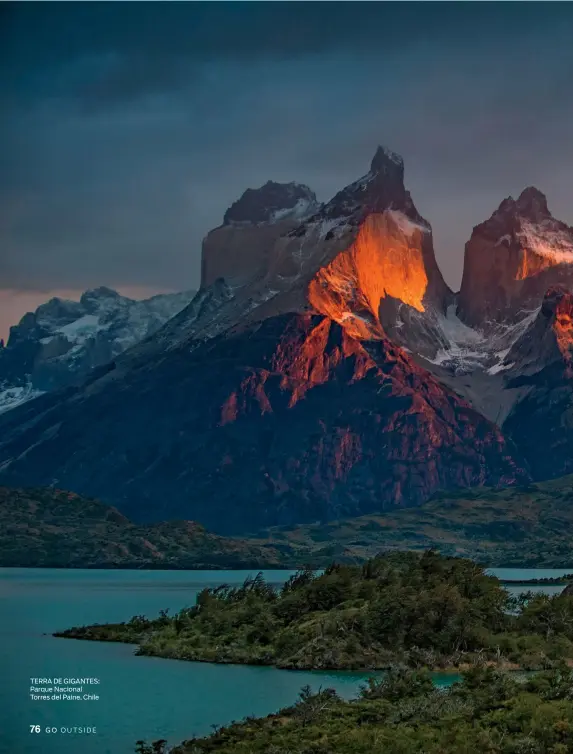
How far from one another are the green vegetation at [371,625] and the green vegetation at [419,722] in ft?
75.2

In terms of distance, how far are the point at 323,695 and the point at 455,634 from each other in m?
34.1

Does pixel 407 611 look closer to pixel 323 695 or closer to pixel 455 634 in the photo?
pixel 455 634

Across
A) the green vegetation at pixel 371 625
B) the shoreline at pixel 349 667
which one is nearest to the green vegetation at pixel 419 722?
the shoreline at pixel 349 667

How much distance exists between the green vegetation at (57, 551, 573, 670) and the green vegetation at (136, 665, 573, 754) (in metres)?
22.9

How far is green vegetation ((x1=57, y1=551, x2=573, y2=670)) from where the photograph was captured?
12675 centimetres

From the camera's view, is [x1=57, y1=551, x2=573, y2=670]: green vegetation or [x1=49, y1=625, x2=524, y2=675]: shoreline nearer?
[x1=49, y1=625, x2=524, y2=675]: shoreline

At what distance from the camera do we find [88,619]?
179750 millimetres

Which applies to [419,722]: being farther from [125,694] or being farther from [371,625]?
[371,625]

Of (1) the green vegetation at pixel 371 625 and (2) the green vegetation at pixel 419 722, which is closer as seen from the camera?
(2) the green vegetation at pixel 419 722

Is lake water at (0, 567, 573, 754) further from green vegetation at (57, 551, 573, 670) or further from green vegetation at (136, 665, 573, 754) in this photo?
green vegetation at (136, 665, 573, 754)

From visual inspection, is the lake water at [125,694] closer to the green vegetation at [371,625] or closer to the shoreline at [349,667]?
the shoreline at [349,667]

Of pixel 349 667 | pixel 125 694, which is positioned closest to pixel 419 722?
pixel 125 694

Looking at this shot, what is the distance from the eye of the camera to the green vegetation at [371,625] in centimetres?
12675

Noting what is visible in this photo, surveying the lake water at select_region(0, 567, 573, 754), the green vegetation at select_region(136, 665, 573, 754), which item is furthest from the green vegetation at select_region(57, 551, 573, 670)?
the green vegetation at select_region(136, 665, 573, 754)
